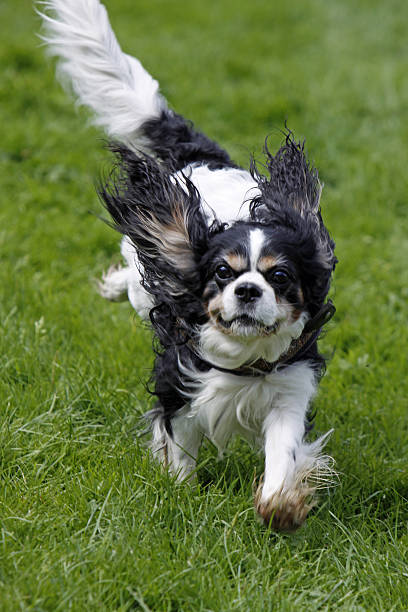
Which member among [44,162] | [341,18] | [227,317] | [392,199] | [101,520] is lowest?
[101,520]

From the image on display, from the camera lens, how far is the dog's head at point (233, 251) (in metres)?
2.83

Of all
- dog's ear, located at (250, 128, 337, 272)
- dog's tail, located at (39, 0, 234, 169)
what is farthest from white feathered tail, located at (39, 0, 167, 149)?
dog's ear, located at (250, 128, 337, 272)

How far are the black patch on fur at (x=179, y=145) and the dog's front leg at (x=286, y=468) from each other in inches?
51.4

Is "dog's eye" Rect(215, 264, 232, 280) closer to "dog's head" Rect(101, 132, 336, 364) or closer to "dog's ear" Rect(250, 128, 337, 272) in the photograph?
"dog's head" Rect(101, 132, 336, 364)

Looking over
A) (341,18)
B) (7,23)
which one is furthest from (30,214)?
(341,18)

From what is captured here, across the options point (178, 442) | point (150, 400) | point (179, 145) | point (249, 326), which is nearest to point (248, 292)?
point (249, 326)

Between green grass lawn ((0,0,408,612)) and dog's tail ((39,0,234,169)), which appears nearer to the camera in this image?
green grass lawn ((0,0,408,612))

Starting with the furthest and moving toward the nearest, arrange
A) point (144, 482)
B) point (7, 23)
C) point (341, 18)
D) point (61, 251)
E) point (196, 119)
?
→ point (341, 18)
point (7, 23)
point (196, 119)
point (61, 251)
point (144, 482)

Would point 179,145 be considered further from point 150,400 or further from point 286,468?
point 286,468

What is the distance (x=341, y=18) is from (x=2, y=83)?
5660 mm

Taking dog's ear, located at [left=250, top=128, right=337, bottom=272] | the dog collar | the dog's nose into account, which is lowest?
the dog collar

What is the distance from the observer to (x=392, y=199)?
6258 millimetres

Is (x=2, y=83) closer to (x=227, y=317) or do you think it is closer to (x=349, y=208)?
(x=349, y=208)

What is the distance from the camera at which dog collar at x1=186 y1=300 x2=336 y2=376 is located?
303cm
